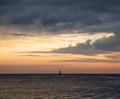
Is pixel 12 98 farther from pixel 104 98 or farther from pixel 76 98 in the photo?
pixel 104 98

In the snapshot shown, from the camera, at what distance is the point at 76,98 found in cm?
6844

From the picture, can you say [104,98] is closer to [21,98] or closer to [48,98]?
[48,98]

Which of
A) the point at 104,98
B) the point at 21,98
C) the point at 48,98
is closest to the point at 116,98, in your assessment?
the point at 104,98

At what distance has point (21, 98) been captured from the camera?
69.0 metres

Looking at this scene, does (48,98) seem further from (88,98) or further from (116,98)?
(116,98)

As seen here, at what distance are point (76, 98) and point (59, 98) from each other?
3.88 metres

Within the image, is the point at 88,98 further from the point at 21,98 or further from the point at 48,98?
the point at 21,98

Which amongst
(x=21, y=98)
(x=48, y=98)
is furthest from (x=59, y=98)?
(x=21, y=98)

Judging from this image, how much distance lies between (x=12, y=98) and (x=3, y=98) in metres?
2.05

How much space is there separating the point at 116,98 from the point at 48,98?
50.6 ft

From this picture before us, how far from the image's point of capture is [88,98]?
Answer: 223 ft

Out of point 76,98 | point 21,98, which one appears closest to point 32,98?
point 21,98

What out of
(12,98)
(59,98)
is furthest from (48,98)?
(12,98)

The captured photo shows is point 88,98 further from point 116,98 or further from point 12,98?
point 12,98
